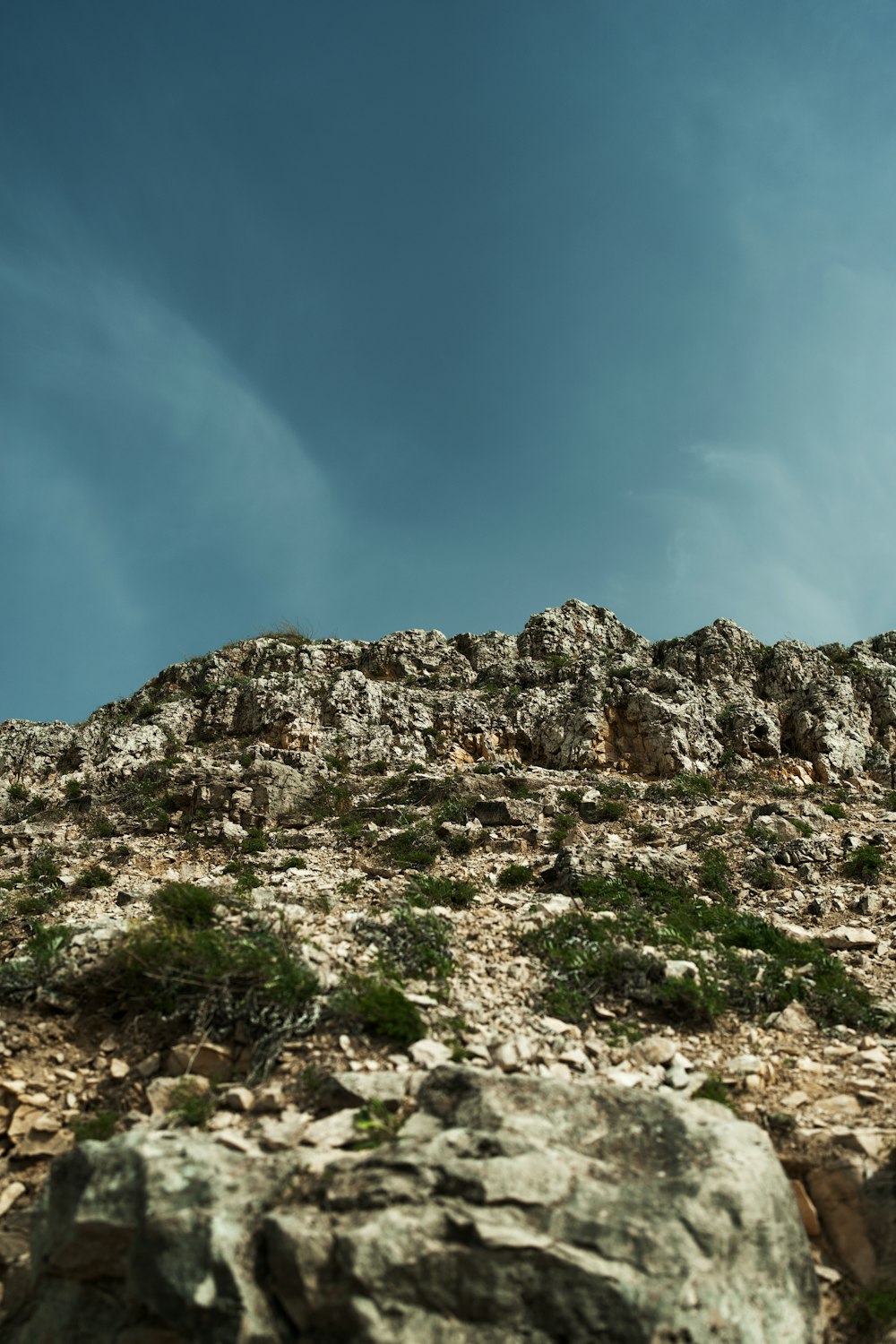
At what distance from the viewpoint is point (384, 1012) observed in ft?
27.6

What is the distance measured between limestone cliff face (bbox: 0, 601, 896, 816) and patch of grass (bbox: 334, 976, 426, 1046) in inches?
527

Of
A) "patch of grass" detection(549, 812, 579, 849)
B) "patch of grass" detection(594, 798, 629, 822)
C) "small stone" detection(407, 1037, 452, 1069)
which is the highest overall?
"patch of grass" detection(594, 798, 629, 822)

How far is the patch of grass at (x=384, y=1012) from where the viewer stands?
823 centimetres

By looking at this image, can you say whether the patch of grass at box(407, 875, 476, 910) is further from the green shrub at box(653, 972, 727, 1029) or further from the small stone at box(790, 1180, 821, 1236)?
the small stone at box(790, 1180, 821, 1236)

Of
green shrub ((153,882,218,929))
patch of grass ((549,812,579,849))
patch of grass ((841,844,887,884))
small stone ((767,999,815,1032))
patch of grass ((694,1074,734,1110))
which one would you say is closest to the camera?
patch of grass ((694,1074,734,1110))

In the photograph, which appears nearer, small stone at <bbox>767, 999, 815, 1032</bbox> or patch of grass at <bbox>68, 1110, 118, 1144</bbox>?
patch of grass at <bbox>68, 1110, 118, 1144</bbox>

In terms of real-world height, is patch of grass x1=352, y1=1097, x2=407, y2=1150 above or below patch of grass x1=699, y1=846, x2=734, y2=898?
below

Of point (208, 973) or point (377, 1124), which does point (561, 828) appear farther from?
point (377, 1124)

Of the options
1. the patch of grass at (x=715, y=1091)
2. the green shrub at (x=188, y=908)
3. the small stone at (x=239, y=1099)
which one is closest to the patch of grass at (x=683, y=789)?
the patch of grass at (x=715, y=1091)

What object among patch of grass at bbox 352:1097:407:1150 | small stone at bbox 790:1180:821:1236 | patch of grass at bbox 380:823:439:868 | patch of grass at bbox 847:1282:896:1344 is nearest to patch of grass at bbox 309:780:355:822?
patch of grass at bbox 380:823:439:868

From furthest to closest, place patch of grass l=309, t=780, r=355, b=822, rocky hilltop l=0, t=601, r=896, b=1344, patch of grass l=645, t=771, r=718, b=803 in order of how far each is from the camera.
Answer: patch of grass l=645, t=771, r=718, b=803, patch of grass l=309, t=780, r=355, b=822, rocky hilltop l=0, t=601, r=896, b=1344

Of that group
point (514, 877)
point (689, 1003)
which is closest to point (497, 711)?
point (514, 877)

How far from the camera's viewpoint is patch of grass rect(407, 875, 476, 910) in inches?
533

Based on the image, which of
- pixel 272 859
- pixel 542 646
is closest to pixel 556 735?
pixel 542 646
